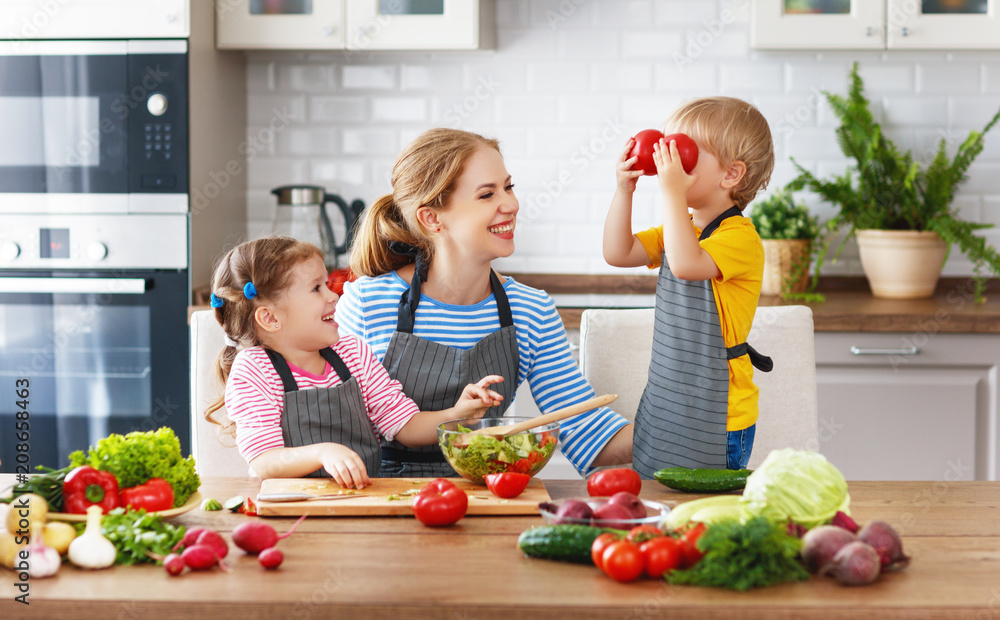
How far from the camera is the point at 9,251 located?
9.13 feet

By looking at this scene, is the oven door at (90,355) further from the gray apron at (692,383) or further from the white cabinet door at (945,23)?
the white cabinet door at (945,23)

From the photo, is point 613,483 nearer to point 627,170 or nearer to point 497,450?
point 497,450

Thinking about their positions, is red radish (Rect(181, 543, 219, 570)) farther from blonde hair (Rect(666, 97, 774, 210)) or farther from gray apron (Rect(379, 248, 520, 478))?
blonde hair (Rect(666, 97, 774, 210))

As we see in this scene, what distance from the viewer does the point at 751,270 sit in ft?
5.59

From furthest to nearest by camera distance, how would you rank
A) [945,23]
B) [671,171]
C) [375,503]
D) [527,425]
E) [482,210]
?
[945,23], [482,210], [671,171], [527,425], [375,503]

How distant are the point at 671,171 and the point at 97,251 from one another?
1.94 m

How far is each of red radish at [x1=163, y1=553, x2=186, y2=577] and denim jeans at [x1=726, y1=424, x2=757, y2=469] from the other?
1.03 meters

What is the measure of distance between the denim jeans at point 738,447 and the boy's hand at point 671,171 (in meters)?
0.48

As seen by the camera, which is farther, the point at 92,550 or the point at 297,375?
the point at 297,375

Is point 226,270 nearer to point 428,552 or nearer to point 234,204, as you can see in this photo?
point 428,552

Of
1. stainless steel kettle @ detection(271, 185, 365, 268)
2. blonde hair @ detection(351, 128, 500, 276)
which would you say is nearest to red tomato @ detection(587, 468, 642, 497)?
blonde hair @ detection(351, 128, 500, 276)

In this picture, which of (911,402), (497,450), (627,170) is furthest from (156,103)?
(911,402)

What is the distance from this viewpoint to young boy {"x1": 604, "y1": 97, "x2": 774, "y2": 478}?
169 centimetres

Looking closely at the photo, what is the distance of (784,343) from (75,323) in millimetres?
2098
